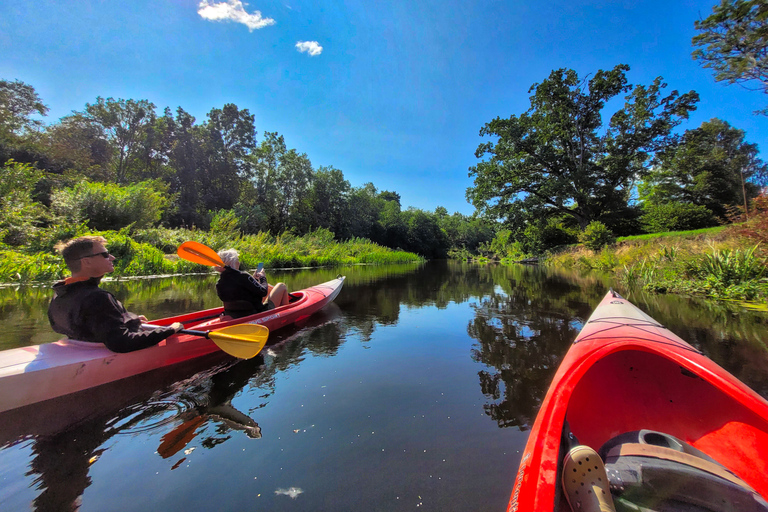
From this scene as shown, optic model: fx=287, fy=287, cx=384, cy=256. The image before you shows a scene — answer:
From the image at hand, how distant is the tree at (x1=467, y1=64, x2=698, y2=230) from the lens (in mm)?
19234

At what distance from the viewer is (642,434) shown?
1.62 metres

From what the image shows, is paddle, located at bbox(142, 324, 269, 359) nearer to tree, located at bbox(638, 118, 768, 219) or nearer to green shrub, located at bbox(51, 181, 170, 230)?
green shrub, located at bbox(51, 181, 170, 230)

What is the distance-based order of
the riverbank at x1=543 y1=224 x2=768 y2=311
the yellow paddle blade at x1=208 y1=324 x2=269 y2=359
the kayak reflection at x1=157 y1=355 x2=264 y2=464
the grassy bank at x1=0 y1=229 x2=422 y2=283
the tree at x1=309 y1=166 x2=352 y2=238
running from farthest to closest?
the tree at x1=309 y1=166 x2=352 y2=238, the grassy bank at x1=0 y1=229 x2=422 y2=283, the riverbank at x1=543 y1=224 x2=768 y2=311, the yellow paddle blade at x1=208 y1=324 x2=269 y2=359, the kayak reflection at x1=157 y1=355 x2=264 y2=464

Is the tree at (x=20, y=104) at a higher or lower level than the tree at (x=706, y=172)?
higher

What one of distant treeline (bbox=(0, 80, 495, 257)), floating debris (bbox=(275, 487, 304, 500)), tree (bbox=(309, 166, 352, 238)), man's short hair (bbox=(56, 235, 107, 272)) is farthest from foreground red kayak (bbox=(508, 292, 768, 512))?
tree (bbox=(309, 166, 352, 238))

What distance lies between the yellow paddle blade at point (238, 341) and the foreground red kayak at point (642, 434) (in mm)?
2415

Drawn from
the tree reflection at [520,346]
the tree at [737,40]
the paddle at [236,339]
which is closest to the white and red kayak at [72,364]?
the paddle at [236,339]

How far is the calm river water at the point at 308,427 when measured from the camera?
1.49 meters

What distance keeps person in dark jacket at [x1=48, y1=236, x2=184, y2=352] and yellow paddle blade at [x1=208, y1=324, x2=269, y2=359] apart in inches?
23.2

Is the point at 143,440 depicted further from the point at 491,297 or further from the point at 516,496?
the point at 491,297

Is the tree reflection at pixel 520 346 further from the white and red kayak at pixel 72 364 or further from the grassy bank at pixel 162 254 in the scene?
the grassy bank at pixel 162 254

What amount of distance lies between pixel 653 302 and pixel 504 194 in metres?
16.9

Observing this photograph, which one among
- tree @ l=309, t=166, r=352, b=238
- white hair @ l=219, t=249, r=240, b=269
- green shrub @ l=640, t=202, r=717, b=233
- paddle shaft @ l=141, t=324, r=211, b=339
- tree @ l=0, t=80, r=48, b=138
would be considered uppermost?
tree @ l=0, t=80, r=48, b=138

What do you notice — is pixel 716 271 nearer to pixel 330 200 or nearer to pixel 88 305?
pixel 88 305
